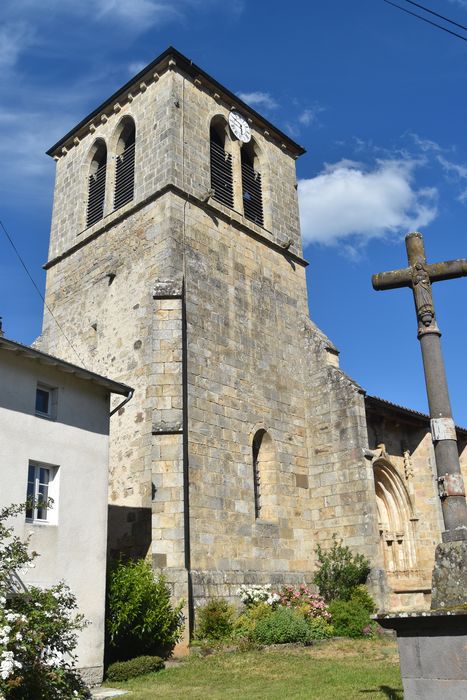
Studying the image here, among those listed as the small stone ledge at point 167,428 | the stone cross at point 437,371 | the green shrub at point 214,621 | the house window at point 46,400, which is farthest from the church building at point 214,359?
the stone cross at point 437,371

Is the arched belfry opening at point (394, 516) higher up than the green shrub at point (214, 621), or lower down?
higher up

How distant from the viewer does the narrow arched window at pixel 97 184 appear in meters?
21.4

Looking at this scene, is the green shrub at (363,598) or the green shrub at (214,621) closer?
the green shrub at (214,621)

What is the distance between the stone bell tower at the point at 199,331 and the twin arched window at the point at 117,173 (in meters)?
0.06

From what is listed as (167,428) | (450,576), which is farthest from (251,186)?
(450,576)

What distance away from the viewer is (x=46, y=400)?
1255cm

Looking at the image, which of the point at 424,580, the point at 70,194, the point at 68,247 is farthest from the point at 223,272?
the point at 424,580

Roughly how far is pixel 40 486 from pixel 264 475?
7355 mm

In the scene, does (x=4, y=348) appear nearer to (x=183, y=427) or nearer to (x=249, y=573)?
(x=183, y=427)

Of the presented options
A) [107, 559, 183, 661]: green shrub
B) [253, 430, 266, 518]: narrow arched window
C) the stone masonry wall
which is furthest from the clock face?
[107, 559, 183, 661]: green shrub

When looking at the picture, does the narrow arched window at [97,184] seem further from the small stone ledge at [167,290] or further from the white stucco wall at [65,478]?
the white stucco wall at [65,478]

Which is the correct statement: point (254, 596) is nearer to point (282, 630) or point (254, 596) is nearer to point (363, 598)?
point (282, 630)

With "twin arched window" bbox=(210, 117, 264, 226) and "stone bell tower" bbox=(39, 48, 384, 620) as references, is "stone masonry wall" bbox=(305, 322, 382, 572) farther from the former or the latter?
"twin arched window" bbox=(210, 117, 264, 226)

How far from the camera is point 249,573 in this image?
626 inches
